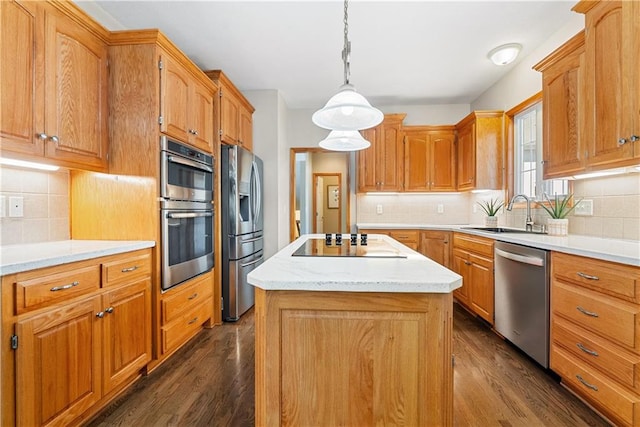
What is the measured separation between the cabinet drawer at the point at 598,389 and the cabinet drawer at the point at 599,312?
23cm

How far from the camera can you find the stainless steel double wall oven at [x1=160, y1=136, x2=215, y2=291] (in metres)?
2.20

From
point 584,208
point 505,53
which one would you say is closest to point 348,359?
point 584,208

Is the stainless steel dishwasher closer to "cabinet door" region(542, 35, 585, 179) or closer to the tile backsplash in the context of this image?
"cabinet door" region(542, 35, 585, 179)

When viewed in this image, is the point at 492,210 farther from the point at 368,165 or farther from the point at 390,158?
the point at 368,165

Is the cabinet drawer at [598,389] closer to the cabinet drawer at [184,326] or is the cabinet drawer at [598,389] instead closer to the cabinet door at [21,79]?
the cabinet drawer at [184,326]

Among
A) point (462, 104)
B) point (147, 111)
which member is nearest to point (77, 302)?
point (147, 111)

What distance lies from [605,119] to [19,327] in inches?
124

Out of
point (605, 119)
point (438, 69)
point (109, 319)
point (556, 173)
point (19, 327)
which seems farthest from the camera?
point (438, 69)

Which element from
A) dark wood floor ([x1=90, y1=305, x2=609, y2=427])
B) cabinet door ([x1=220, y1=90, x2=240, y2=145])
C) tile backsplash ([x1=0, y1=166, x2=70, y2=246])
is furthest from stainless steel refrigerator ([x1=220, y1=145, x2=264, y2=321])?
tile backsplash ([x1=0, y1=166, x2=70, y2=246])

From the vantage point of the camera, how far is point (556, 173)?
235 cm

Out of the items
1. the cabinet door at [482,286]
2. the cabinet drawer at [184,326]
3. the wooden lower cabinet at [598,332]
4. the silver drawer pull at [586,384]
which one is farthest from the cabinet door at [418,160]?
the cabinet drawer at [184,326]

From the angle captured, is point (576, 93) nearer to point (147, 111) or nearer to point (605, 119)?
point (605, 119)

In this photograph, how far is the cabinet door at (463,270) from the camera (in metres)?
3.27

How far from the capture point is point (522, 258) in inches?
89.0
